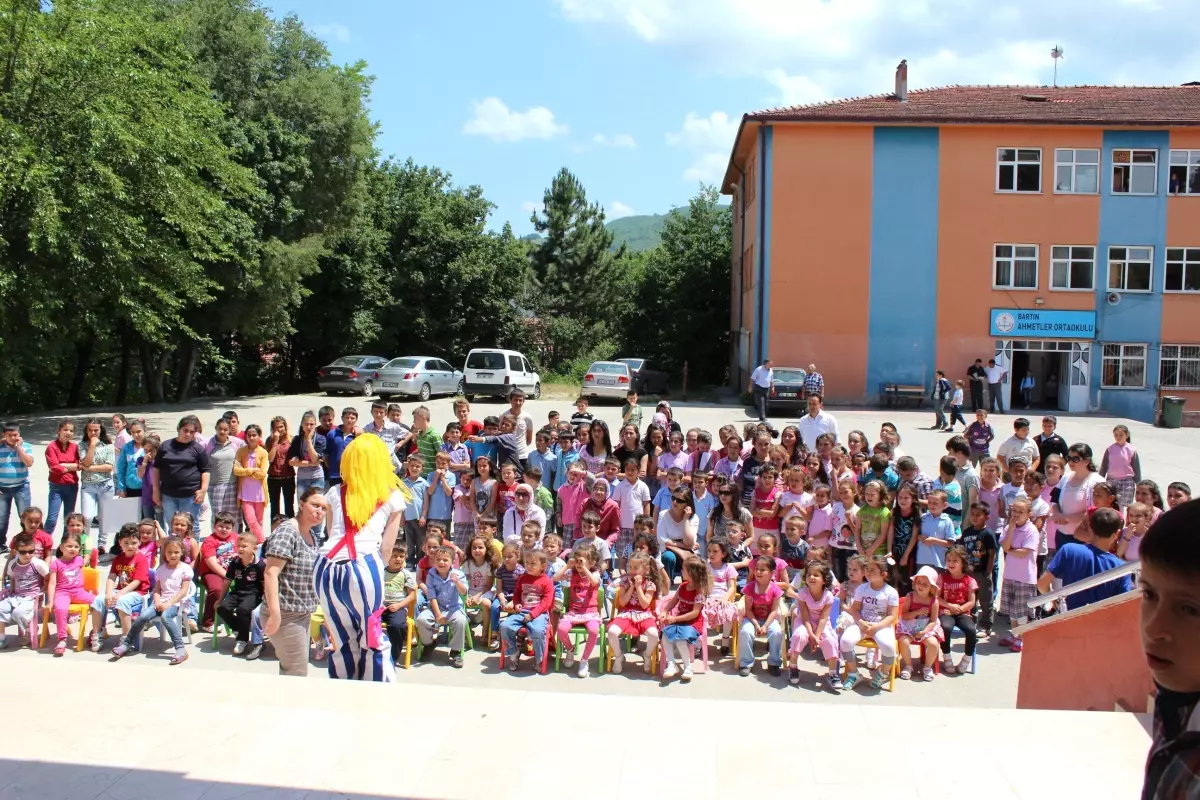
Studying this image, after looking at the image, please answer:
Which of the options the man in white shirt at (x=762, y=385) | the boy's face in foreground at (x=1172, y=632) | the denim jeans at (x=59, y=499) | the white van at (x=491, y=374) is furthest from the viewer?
the white van at (x=491, y=374)

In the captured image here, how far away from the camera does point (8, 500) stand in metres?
10.5

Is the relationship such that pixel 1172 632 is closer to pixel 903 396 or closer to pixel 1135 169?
pixel 903 396

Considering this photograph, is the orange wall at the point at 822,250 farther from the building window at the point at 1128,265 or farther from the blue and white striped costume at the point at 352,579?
the blue and white striped costume at the point at 352,579

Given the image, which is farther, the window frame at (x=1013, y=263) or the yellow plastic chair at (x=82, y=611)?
the window frame at (x=1013, y=263)

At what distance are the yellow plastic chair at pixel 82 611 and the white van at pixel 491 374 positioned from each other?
20.8 metres

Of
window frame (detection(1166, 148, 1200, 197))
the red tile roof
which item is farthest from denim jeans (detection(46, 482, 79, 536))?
window frame (detection(1166, 148, 1200, 197))

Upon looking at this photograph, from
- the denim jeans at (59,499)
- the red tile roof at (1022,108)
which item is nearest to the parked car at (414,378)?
the red tile roof at (1022,108)

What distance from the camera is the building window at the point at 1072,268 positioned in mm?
29250

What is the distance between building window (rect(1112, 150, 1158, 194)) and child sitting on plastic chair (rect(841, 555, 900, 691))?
26.6 metres

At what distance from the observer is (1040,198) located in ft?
95.6

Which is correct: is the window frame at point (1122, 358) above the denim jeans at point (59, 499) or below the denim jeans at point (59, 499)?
above

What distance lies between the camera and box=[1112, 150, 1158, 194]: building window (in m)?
29.3

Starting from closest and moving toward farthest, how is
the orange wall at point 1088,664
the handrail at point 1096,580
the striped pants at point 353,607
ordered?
the striped pants at point 353,607 < the handrail at point 1096,580 < the orange wall at point 1088,664

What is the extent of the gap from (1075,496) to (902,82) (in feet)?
82.2
